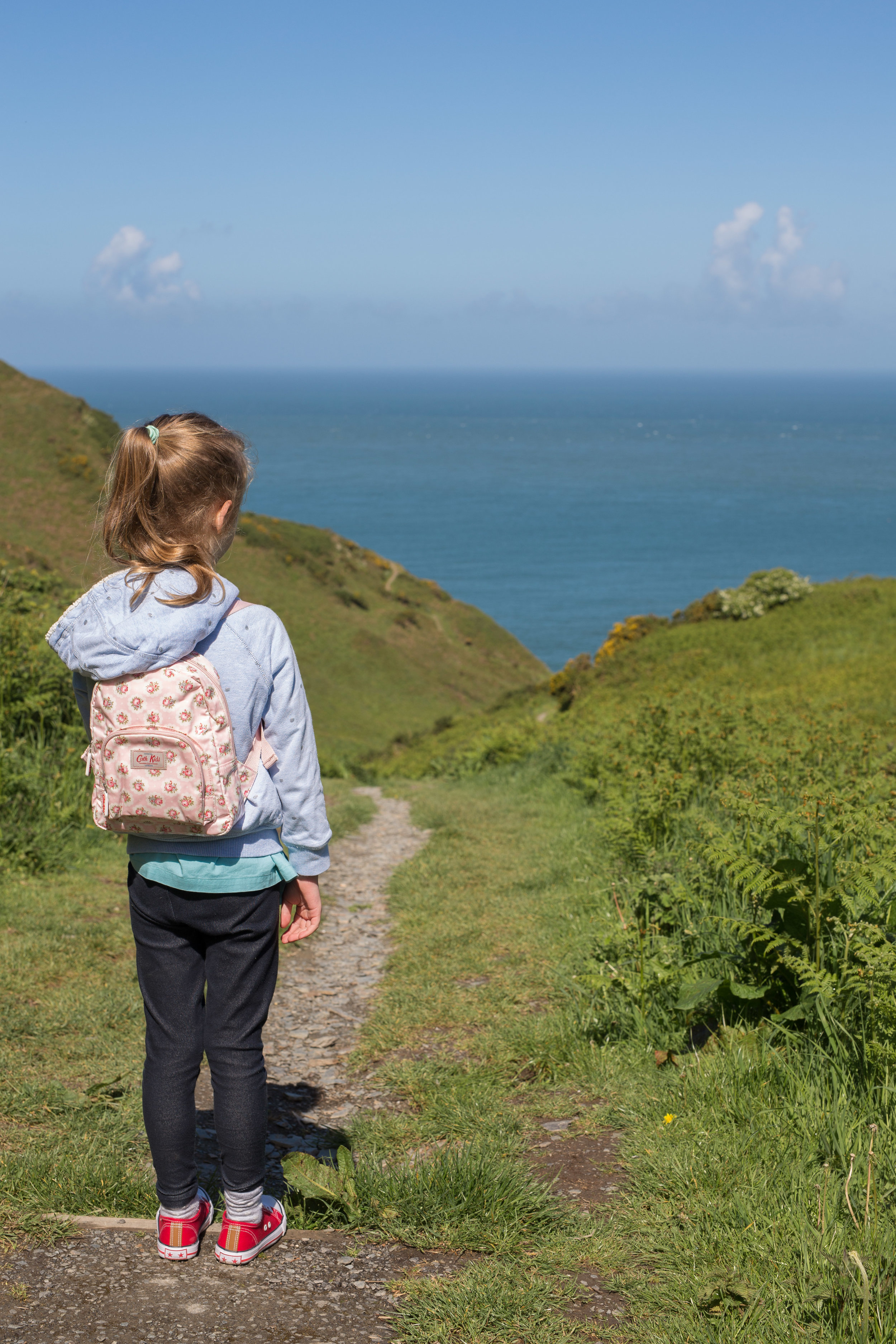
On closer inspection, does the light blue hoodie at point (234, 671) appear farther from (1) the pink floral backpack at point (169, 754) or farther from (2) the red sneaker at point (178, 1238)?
(2) the red sneaker at point (178, 1238)

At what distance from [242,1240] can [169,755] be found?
1.36 m

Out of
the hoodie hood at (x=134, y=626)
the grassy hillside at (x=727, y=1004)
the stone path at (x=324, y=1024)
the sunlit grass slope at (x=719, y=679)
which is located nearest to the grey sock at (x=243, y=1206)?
the stone path at (x=324, y=1024)

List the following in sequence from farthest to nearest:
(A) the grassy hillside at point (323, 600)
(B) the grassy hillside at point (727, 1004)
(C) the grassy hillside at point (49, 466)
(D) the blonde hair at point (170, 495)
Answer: (A) the grassy hillside at point (323, 600) → (C) the grassy hillside at point (49, 466) → (B) the grassy hillside at point (727, 1004) → (D) the blonde hair at point (170, 495)

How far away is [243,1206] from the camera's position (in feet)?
8.86

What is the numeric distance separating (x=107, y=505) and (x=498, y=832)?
7.34 metres

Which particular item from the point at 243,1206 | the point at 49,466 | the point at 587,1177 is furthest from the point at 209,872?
the point at 49,466

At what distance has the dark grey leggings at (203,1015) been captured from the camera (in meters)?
2.61

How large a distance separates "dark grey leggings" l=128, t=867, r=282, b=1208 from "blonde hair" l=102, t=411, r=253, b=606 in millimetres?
819

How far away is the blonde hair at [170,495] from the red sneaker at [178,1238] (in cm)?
169

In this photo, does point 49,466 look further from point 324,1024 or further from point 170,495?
point 170,495

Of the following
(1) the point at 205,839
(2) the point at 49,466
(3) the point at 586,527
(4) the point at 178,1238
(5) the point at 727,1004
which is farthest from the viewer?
(3) the point at 586,527

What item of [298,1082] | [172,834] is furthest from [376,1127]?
[172,834]

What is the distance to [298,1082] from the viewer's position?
434cm

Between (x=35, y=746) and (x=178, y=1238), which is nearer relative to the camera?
(x=178, y=1238)
